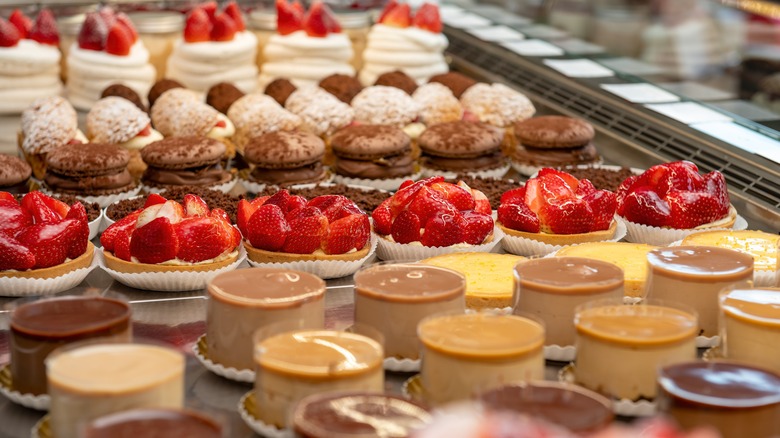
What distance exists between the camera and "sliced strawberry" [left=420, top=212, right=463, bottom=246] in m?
3.24

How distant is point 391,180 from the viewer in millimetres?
4289

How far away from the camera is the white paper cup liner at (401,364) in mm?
2439

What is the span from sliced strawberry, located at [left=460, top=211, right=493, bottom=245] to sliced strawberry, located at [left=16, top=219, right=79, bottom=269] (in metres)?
1.16

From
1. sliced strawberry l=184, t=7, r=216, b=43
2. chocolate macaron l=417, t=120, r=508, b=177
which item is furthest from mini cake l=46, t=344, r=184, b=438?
sliced strawberry l=184, t=7, r=216, b=43

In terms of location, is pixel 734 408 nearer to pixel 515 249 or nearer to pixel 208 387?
pixel 208 387

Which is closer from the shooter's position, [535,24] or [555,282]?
[555,282]

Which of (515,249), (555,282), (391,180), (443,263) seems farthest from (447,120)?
(555,282)

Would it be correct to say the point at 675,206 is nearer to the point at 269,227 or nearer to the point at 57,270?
the point at 269,227

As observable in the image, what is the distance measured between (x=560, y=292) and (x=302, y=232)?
946mm

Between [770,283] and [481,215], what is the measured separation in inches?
34.4

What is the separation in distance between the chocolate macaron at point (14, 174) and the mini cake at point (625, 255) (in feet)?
6.72

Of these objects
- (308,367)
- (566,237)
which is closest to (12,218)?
(308,367)

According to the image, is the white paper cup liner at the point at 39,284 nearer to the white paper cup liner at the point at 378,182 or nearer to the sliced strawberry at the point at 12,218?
the sliced strawberry at the point at 12,218

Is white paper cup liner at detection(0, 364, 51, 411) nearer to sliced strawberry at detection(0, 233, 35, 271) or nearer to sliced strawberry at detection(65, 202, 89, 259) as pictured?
sliced strawberry at detection(0, 233, 35, 271)
